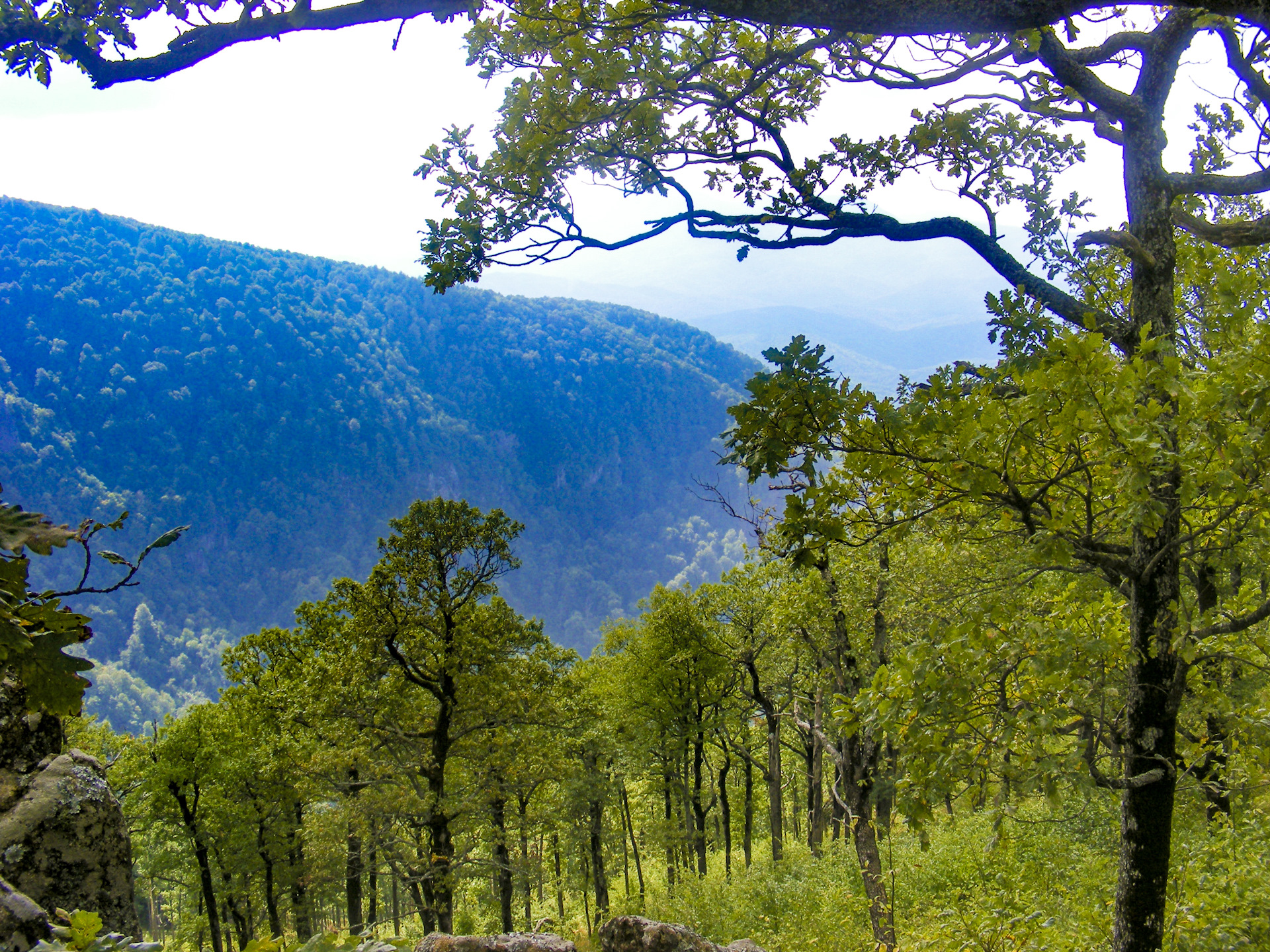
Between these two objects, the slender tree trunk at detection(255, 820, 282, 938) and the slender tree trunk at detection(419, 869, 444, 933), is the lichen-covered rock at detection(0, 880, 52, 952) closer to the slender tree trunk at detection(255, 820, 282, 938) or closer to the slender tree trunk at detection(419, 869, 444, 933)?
the slender tree trunk at detection(419, 869, 444, 933)

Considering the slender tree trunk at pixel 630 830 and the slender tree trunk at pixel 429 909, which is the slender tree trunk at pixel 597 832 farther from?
the slender tree trunk at pixel 429 909

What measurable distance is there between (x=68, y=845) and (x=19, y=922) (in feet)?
11.5

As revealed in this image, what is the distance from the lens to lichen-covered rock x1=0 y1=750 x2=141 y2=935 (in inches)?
168

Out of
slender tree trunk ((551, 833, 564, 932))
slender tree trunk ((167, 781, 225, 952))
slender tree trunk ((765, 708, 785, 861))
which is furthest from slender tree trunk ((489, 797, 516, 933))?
slender tree trunk ((167, 781, 225, 952))

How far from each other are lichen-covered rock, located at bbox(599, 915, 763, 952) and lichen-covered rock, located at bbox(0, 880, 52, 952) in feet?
36.7

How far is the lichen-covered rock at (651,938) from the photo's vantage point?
36.4 feet

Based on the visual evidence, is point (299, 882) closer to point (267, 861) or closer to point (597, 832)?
point (267, 861)

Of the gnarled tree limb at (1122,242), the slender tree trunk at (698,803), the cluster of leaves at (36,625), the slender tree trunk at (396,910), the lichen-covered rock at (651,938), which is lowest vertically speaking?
the slender tree trunk at (396,910)

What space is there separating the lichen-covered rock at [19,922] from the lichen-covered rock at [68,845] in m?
3.04

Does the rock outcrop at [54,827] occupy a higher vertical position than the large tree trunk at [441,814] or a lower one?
higher

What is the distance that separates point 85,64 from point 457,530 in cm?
1494

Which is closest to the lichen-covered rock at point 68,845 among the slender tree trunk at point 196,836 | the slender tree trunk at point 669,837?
the slender tree trunk at point 669,837

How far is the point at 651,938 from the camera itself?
11.2 metres

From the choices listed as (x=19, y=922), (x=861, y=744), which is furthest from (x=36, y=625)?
(x=861, y=744)
